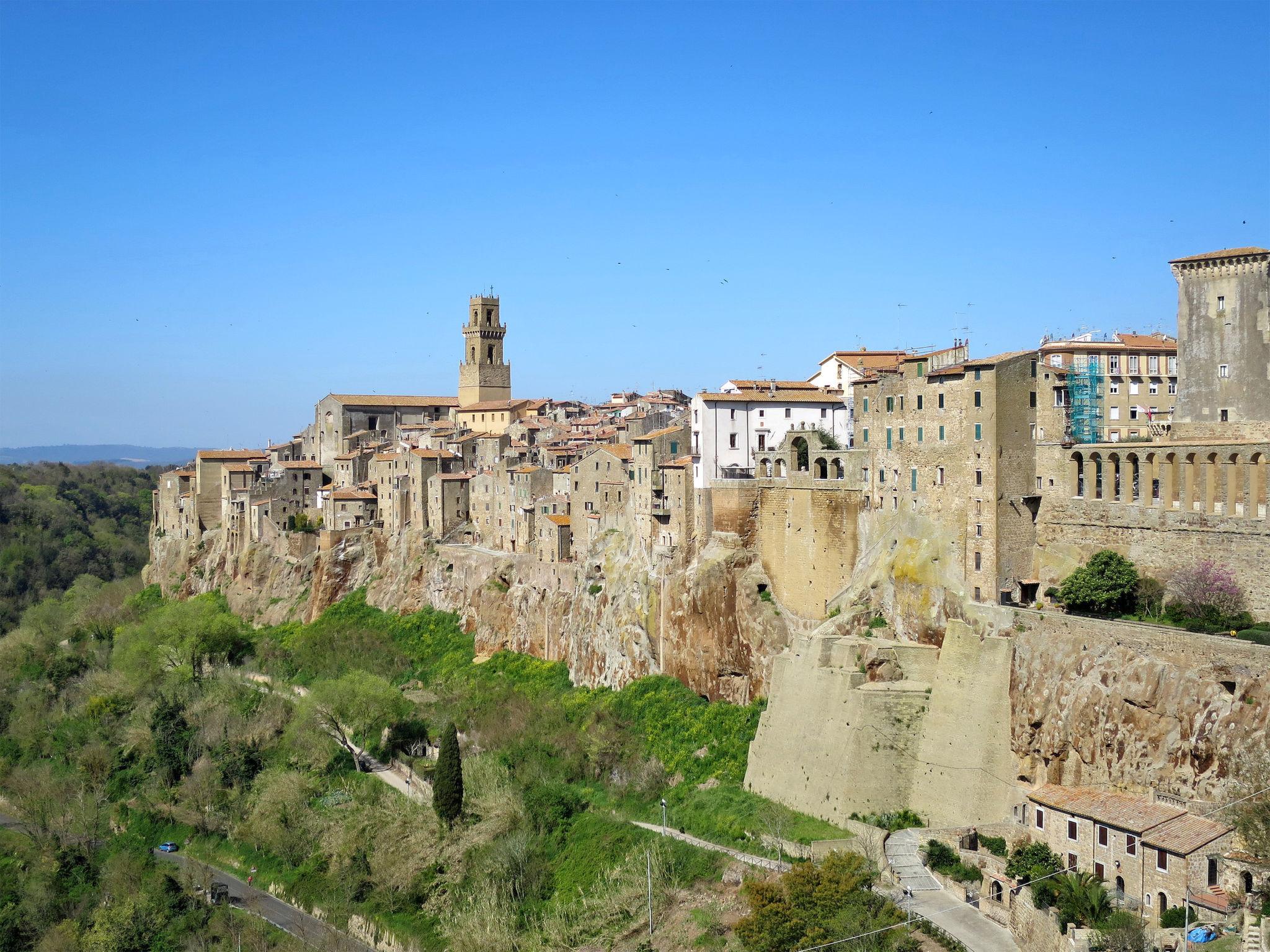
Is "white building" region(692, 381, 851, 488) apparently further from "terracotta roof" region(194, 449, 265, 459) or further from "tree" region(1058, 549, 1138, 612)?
"terracotta roof" region(194, 449, 265, 459)

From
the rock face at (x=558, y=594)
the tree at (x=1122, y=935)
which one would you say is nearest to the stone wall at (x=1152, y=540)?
the tree at (x=1122, y=935)

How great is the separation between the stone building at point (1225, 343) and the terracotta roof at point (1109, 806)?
13031 millimetres

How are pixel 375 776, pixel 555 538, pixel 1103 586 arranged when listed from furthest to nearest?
pixel 555 538, pixel 375 776, pixel 1103 586

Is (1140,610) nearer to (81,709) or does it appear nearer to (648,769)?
(648,769)

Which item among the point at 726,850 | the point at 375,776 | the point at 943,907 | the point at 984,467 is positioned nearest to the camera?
the point at 943,907

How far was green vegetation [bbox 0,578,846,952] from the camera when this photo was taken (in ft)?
141

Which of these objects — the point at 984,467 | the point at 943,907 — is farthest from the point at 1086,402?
the point at 943,907

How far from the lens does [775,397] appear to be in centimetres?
5350

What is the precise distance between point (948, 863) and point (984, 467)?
12387 mm

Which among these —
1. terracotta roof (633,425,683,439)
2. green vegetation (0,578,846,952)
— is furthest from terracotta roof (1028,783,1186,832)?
terracotta roof (633,425,683,439)

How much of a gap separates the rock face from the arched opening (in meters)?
4.81

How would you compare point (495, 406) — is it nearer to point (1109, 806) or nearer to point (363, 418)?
point (363, 418)

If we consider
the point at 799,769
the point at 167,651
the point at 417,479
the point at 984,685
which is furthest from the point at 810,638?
the point at 167,651

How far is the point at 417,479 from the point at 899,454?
3813cm
